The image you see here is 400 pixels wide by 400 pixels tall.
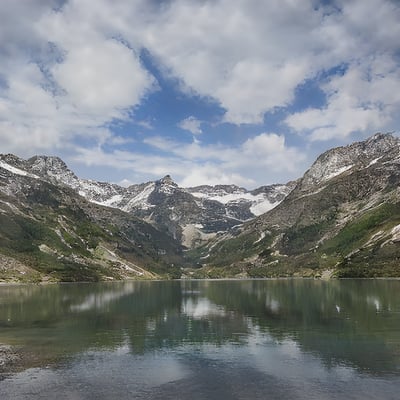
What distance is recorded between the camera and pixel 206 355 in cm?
7994

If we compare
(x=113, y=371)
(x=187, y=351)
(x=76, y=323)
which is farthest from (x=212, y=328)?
(x=113, y=371)

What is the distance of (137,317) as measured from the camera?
463ft

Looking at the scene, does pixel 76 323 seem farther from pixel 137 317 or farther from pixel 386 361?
pixel 386 361

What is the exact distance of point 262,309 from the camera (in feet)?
522

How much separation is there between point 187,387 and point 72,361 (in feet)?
79.6

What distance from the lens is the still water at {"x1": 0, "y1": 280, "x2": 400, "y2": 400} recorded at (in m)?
58.5

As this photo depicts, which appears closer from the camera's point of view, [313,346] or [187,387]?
[187,387]

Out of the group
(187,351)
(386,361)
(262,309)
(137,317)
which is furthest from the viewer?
(262,309)

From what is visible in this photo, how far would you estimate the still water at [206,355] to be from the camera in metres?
58.5

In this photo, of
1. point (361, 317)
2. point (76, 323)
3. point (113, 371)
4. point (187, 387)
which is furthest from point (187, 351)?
point (361, 317)

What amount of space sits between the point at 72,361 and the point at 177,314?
74506 mm

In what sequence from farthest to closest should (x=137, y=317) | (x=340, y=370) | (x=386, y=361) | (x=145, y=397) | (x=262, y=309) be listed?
(x=262, y=309)
(x=137, y=317)
(x=386, y=361)
(x=340, y=370)
(x=145, y=397)

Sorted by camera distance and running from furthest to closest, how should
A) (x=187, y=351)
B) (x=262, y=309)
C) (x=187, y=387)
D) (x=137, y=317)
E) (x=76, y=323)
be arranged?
(x=262, y=309) < (x=137, y=317) < (x=76, y=323) < (x=187, y=351) < (x=187, y=387)

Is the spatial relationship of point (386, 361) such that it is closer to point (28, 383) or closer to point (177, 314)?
point (28, 383)
